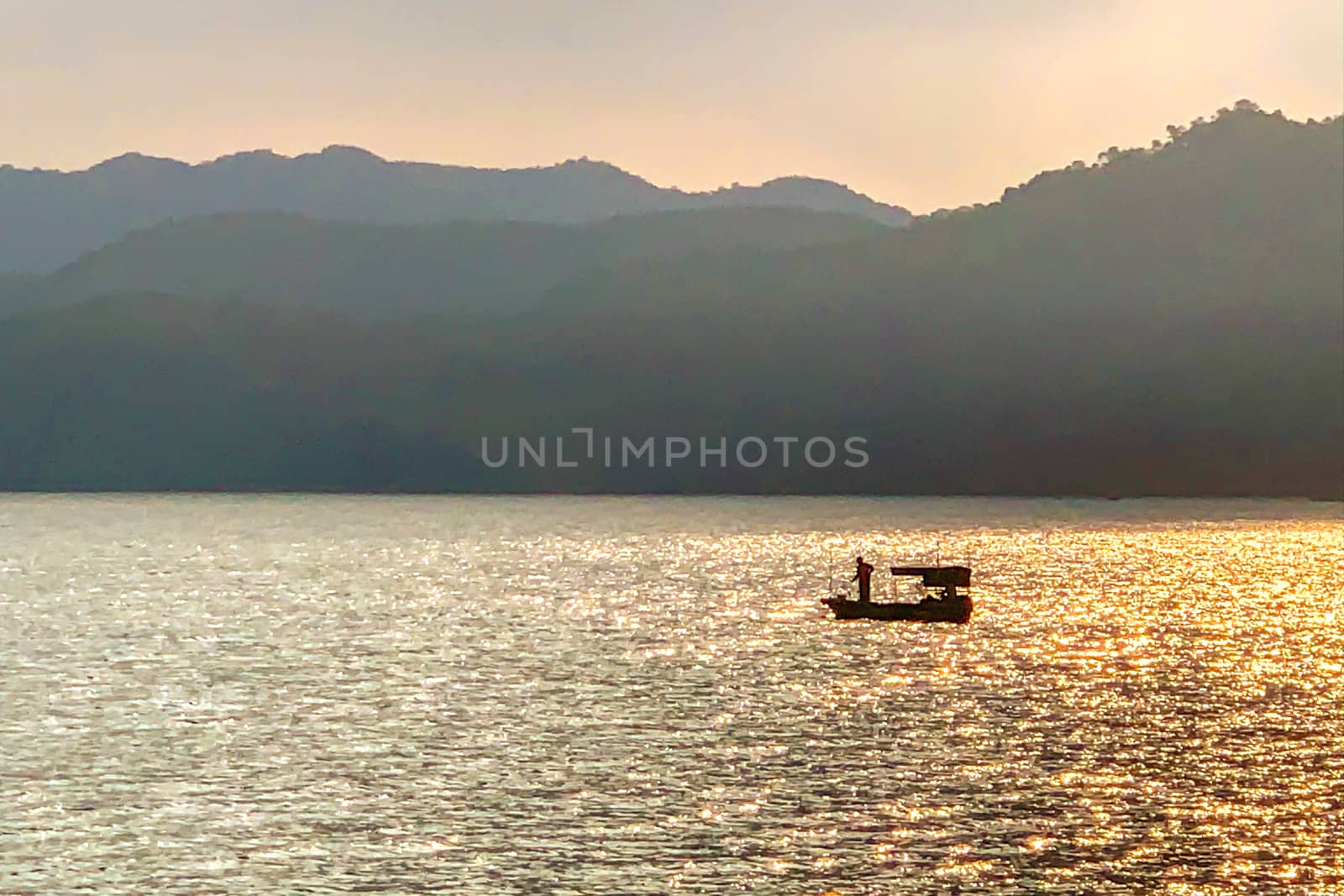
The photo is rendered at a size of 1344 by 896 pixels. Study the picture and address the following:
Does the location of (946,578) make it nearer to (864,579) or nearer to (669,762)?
(864,579)

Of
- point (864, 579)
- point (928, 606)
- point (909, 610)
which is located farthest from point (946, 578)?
point (864, 579)

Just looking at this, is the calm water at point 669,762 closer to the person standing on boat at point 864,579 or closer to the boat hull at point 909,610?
the boat hull at point 909,610

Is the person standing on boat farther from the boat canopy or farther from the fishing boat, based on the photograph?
the boat canopy

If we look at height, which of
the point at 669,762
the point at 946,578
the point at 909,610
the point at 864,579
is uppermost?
the point at 946,578

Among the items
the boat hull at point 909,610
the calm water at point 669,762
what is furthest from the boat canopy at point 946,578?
the calm water at point 669,762

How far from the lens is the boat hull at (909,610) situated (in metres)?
147

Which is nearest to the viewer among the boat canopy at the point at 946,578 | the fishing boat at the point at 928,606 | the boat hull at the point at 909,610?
the boat hull at the point at 909,610

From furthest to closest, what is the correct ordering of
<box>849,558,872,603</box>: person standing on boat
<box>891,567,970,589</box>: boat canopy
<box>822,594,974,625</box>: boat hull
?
<box>891,567,970,589</box>: boat canopy, <box>849,558,872,603</box>: person standing on boat, <box>822,594,974,625</box>: boat hull

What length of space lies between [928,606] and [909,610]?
10.5 feet

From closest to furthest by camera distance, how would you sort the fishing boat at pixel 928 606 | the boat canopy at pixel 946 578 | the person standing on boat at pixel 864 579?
the fishing boat at pixel 928 606, the person standing on boat at pixel 864 579, the boat canopy at pixel 946 578

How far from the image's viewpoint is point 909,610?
149 meters

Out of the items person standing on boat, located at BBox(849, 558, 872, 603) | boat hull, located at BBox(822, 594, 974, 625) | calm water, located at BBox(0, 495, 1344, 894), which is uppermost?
person standing on boat, located at BBox(849, 558, 872, 603)

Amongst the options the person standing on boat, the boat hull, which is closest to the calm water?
the boat hull

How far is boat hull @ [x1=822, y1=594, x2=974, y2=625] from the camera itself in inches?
5802
